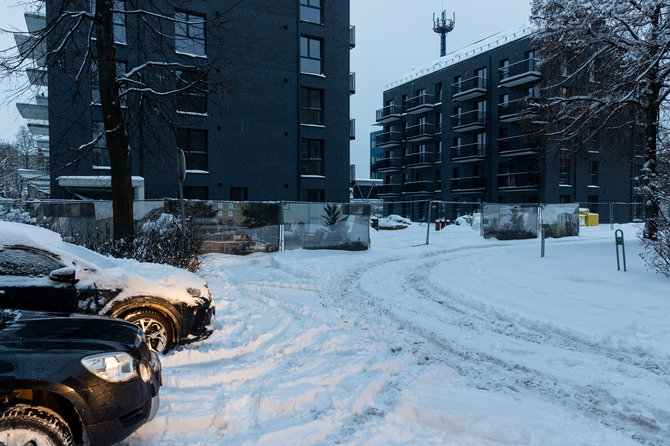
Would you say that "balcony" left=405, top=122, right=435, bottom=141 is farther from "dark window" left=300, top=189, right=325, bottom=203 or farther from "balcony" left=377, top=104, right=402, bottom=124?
"dark window" left=300, top=189, right=325, bottom=203


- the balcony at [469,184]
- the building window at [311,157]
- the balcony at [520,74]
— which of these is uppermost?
the balcony at [520,74]

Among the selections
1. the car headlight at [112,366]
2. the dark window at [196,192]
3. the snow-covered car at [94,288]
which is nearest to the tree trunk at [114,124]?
the snow-covered car at [94,288]

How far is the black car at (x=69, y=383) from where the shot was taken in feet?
8.37

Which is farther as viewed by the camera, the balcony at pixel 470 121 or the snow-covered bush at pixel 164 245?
the balcony at pixel 470 121

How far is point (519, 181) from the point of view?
34438 mm

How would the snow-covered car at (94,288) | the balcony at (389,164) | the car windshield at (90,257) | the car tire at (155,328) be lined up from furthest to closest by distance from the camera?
the balcony at (389,164) < the car windshield at (90,257) < the car tire at (155,328) < the snow-covered car at (94,288)

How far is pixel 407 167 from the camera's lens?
156 ft

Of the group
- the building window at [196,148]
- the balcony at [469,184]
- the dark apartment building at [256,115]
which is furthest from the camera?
the balcony at [469,184]

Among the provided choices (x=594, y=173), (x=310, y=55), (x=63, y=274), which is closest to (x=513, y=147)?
(x=594, y=173)

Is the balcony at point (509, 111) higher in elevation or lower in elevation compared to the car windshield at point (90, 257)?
higher

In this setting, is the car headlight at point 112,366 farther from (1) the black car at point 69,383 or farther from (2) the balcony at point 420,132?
(2) the balcony at point 420,132

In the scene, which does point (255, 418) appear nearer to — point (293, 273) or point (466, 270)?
point (293, 273)

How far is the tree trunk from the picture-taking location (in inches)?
366

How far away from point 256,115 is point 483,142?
75.9ft
